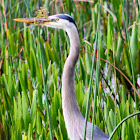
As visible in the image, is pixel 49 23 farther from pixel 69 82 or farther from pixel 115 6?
pixel 115 6

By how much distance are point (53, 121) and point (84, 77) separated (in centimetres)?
68

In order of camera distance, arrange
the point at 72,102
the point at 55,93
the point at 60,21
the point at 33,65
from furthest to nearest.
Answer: the point at 33,65 < the point at 55,93 < the point at 60,21 < the point at 72,102

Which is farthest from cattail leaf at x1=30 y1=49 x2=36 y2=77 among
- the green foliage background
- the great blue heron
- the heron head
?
the great blue heron

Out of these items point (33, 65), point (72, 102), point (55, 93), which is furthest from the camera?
point (33, 65)

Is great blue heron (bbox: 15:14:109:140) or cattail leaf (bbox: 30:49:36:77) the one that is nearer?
great blue heron (bbox: 15:14:109:140)

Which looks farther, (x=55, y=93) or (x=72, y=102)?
(x=55, y=93)

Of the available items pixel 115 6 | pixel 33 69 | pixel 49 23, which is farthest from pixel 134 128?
pixel 115 6

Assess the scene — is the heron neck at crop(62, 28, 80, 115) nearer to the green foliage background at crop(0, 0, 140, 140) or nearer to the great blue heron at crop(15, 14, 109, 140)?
the great blue heron at crop(15, 14, 109, 140)

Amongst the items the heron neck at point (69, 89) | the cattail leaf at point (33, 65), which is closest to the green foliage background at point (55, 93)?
the cattail leaf at point (33, 65)

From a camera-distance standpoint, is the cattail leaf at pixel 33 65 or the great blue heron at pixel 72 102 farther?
the cattail leaf at pixel 33 65

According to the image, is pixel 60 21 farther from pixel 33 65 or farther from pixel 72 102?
pixel 33 65

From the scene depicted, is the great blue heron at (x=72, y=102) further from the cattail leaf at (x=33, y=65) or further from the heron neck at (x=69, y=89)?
the cattail leaf at (x=33, y=65)

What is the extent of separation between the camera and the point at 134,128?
1.68 m

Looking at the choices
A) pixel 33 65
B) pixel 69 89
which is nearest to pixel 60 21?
pixel 69 89
